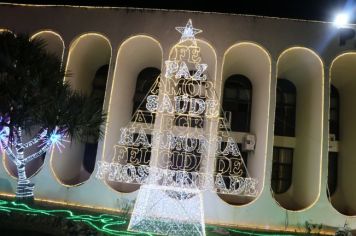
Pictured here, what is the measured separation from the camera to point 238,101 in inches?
589

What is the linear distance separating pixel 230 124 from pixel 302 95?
2.85 meters

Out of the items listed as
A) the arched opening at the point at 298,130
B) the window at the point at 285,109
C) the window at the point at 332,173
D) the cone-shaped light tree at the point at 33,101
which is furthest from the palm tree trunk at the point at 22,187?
the window at the point at 332,173

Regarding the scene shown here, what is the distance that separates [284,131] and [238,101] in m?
2.11

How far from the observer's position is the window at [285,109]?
14820 mm

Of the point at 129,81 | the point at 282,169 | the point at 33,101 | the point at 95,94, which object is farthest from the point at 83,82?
the point at 282,169

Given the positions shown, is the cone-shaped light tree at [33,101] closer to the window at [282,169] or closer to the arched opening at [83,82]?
the arched opening at [83,82]

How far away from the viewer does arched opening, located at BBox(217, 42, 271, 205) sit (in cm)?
1230

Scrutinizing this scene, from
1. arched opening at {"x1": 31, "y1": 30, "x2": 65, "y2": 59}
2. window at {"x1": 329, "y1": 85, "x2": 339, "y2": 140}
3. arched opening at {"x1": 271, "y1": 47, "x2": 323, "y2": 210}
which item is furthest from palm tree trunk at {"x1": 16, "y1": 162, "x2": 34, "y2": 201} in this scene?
window at {"x1": 329, "y1": 85, "x2": 339, "y2": 140}

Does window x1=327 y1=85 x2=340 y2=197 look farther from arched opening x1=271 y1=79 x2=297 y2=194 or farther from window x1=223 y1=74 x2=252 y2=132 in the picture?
window x1=223 y1=74 x2=252 y2=132

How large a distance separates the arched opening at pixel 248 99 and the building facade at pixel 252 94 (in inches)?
1.7

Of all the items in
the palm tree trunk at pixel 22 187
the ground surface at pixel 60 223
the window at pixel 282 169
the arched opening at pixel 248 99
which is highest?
the arched opening at pixel 248 99

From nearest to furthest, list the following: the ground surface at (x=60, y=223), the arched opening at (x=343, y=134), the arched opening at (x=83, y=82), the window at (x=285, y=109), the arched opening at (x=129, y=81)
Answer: the ground surface at (x=60, y=223), the arched opening at (x=129, y=81), the arched opening at (x=83, y=82), the arched opening at (x=343, y=134), the window at (x=285, y=109)

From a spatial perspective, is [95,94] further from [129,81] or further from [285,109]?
[285,109]

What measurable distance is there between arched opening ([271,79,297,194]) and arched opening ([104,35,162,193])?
4971mm
